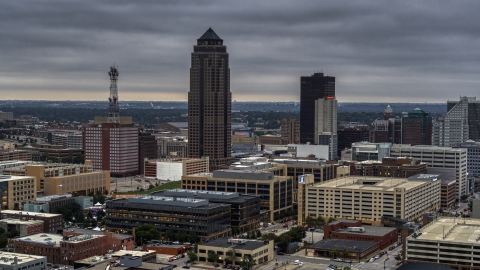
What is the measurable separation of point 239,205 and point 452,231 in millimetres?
31508

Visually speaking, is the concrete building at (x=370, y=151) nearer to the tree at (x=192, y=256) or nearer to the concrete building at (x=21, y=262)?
the tree at (x=192, y=256)

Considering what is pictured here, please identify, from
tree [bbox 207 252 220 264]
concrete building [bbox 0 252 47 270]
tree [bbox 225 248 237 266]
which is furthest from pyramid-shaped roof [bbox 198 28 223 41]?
concrete building [bbox 0 252 47 270]

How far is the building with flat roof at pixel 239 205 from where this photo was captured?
112 meters

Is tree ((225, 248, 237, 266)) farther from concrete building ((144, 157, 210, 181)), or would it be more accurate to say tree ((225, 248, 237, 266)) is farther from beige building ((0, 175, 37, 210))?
concrete building ((144, 157, 210, 181))

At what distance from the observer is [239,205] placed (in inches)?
4377

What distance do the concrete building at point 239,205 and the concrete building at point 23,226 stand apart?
1935 cm

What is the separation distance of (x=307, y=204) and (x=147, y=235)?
29.8 m

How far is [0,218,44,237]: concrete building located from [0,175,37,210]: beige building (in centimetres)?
2077

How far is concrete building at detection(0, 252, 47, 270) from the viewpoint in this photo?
80500 millimetres

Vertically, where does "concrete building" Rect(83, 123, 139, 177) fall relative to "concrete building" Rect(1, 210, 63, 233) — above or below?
above

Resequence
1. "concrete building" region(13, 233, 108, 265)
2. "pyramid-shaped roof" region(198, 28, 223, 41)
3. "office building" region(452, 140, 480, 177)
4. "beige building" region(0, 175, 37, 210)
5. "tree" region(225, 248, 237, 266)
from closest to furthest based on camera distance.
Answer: "tree" region(225, 248, 237, 266) < "concrete building" region(13, 233, 108, 265) < "beige building" region(0, 175, 37, 210) < "office building" region(452, 140, 480, 177) < "pyramid-shaped roof" region(198, 28, 223, 41)

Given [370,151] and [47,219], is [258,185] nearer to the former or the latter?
[47,219]

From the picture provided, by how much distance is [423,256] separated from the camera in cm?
8556

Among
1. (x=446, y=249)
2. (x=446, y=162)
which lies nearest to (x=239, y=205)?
(x=446, y=249)
